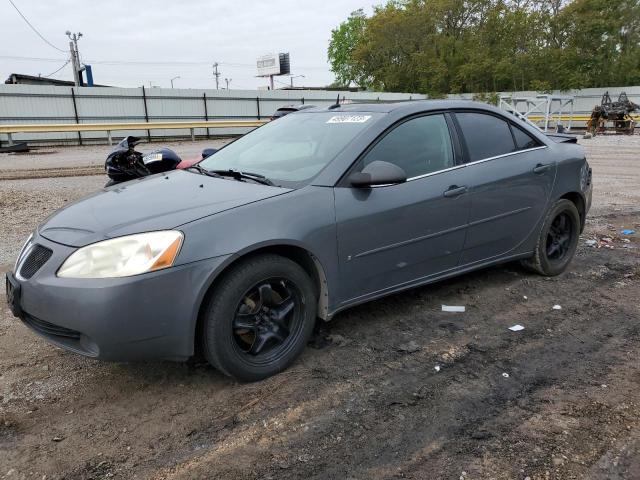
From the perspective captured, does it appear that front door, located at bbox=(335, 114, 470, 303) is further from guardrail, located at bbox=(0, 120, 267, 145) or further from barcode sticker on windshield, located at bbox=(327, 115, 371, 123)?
guardrail, located at bbox=(0, 120, 267, 145)

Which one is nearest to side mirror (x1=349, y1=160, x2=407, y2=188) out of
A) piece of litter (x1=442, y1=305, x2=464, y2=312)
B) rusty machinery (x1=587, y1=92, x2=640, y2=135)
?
piece of litter (x1=442, y1=305, x2=464, y2=312)

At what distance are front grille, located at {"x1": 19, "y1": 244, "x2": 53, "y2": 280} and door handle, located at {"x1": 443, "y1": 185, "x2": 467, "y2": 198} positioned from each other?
254 centimetres

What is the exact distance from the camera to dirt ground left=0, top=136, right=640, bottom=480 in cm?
234

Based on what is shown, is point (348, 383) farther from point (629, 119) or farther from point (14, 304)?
point (629, 119)

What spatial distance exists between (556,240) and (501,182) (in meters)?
1.18

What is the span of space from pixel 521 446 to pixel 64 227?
266 cm

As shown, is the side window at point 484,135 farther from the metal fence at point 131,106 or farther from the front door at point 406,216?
the metal fence at point 131,106

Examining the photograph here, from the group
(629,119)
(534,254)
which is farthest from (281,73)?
(534,254)

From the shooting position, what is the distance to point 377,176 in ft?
10.5

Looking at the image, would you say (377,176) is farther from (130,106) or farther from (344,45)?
(344,45)

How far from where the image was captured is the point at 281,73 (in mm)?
60719

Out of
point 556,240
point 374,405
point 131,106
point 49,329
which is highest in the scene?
point 131,106

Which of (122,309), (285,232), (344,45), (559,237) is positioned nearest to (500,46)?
(344,45)

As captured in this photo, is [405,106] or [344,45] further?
[344,45]
